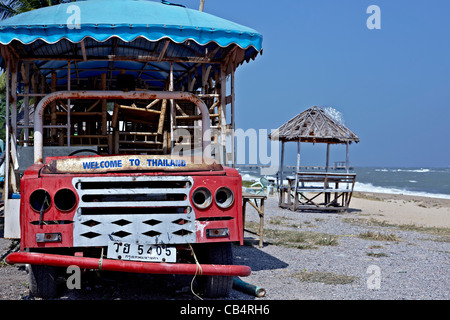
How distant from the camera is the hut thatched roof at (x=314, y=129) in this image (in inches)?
739

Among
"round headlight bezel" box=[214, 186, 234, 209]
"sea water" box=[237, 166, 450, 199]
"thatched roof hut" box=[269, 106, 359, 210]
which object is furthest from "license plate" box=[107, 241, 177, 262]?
"sea water" box=[237, 166, 450, 199]

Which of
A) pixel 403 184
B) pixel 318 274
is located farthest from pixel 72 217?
pixel 403 184

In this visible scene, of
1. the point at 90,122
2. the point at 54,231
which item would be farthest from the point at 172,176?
the point at 90,122

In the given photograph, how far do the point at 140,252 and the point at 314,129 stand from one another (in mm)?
14845

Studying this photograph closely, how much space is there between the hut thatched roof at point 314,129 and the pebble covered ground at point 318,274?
6.88 metres

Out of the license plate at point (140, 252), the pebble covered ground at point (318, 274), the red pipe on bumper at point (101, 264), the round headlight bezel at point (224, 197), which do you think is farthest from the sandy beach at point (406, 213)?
the red pipe on bumper at point (101, 264)

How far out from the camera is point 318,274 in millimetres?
7234

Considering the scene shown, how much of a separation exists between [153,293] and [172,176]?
1.65 m

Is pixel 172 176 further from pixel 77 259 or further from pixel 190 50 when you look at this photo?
pixel 190 50

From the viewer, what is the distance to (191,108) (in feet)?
35.8

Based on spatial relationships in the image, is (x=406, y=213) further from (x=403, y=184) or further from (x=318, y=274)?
(x=403, y=184)

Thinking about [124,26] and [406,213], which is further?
[406,213]

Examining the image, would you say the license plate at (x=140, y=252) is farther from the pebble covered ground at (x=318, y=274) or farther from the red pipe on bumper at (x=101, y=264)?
the pebble covered ground at (x=318, y=274)

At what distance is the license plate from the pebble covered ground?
90 centimetres
